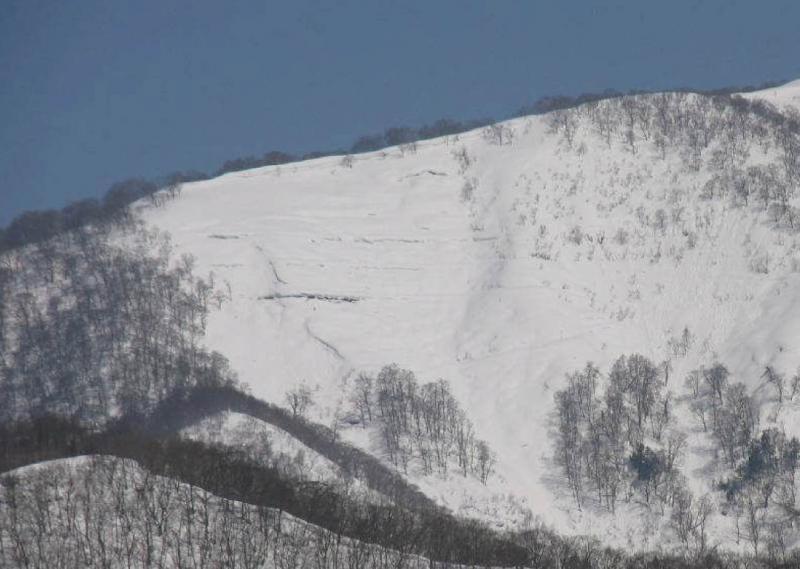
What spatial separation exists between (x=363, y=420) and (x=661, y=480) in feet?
116

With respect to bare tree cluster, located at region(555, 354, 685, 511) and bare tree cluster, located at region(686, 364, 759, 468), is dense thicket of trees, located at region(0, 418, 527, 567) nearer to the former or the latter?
bare tree cluster, located at region(555, 354, 685, 511)

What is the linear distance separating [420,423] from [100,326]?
150 feet

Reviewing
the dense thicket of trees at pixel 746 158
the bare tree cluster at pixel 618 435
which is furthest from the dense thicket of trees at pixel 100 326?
the dense thicket of trees at pixel 746 158

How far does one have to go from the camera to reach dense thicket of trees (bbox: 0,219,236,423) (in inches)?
4860

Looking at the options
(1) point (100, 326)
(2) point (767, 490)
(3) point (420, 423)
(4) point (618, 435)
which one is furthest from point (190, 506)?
(1) point (100, 326)

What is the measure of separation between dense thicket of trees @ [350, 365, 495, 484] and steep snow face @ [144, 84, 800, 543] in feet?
9.16

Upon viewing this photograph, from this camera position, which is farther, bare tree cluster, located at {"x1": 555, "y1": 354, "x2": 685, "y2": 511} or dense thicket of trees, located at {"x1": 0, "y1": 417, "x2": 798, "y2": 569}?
bare tree cluster, located at {"x1": 555, "y1": 354, "x2": 685, "y2": 511}

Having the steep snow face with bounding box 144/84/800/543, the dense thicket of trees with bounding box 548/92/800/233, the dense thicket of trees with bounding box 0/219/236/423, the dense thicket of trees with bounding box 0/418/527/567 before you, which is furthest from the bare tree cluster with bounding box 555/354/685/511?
the dense thicket of trees with bounding box 548/92/800/233

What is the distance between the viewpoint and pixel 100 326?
137 meters

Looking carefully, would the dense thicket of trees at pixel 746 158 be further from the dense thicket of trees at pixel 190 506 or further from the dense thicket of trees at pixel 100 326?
the dense thicket of trees at pixel 190 506

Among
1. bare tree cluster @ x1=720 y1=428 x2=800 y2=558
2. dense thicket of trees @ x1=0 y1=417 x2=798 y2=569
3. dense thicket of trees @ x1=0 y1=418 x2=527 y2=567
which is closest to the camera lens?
dense thicket of trees @ x1=0 y1=417 x2=798 y2=569

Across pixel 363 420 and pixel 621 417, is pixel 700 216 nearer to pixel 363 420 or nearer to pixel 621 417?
pixel 621 417

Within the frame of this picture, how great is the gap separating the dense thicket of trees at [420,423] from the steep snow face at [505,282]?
9.16 ft

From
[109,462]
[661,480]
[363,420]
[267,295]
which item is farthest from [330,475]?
[267,295]
